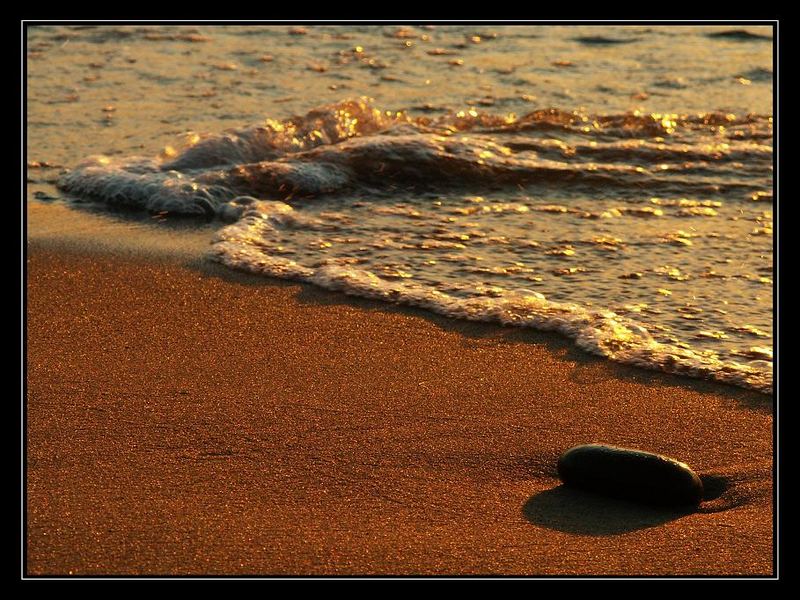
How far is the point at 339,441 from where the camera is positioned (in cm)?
330

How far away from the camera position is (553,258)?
4875 millimetres

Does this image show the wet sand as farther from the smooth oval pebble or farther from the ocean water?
the ocean water

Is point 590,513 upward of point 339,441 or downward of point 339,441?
downward

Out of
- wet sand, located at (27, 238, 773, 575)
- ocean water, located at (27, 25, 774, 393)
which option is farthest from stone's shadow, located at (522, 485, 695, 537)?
ocean water, located at (27, 25, 774, 393)

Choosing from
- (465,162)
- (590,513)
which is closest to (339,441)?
(590,513)

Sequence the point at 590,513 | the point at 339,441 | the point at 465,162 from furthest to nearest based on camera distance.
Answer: the point at 465,162 < the point at 339,441 < the point at 590,513

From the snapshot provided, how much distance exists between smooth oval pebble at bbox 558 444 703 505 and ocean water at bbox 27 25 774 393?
33.3 inches

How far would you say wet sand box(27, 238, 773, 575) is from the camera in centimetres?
270

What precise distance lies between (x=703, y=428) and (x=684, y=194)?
2.52m

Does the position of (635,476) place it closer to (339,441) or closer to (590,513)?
(590,513)

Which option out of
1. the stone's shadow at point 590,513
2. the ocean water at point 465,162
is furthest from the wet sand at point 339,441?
the ocean water at point 465,162

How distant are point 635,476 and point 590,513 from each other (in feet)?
0.51
